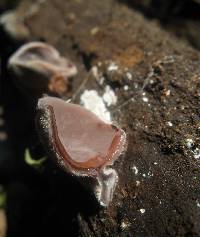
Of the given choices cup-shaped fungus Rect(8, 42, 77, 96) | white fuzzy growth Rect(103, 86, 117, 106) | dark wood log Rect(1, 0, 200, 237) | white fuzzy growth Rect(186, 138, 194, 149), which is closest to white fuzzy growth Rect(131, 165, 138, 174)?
dark wood log Rect(1, 0, 200, 237)

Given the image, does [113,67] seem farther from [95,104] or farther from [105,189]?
[105,189]

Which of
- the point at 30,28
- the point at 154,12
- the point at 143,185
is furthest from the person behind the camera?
the point at 154,12

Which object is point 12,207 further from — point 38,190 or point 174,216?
point 174,216

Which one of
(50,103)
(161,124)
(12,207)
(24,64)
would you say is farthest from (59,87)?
(12,207)

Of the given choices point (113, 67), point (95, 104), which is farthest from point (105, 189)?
point (113, 67)

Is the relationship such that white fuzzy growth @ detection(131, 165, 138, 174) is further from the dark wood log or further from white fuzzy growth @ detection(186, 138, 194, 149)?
white fuzzy growth @ detection(186, 138, 194, 149)

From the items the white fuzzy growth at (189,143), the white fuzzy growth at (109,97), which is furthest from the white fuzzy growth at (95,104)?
the white fuzzy growth at (189,143)
